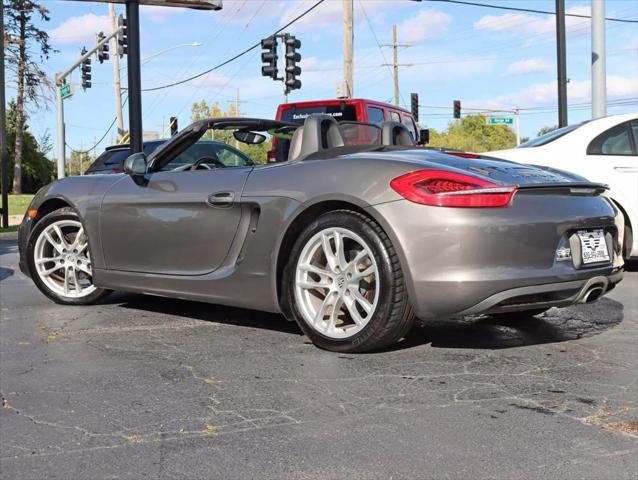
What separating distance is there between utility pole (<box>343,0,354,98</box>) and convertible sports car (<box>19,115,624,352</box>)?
18.7 m

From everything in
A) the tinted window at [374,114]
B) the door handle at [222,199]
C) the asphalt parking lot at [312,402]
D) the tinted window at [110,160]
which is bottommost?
the asphalt parking lot at [312,402]

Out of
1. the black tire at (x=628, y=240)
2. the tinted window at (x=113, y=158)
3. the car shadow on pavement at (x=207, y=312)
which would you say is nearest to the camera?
the car shadow on pavement at (x=207, y=312)

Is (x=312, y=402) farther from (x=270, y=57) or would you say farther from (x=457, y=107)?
(x=457, y=107)

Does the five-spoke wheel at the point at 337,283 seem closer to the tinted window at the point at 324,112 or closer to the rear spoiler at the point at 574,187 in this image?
the rear spoiler at the point at 574,187

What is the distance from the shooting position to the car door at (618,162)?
685 centimetres

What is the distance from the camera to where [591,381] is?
3.42 metres

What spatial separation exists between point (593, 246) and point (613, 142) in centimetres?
366

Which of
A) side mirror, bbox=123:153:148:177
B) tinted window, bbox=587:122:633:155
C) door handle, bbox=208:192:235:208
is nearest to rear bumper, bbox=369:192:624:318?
door handle, bbox=208:192:235:208

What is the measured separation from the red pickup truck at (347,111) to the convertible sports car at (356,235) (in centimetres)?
757

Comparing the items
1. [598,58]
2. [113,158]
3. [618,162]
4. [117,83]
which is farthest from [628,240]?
[117,83]

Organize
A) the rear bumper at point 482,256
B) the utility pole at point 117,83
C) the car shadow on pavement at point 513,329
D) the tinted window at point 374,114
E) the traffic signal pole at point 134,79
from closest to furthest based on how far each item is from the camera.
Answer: the rear bumper at point 482,256 < the car shadow on pavement at point 513,329 < the traffic signal pole at point 134,79 < the tinted window at point 374,114 < the utility pole at point 117,83

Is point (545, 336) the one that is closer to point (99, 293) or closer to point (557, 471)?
point (557, 471)

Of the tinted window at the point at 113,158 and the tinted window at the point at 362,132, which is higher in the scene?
the tinted window at the point at 113,158

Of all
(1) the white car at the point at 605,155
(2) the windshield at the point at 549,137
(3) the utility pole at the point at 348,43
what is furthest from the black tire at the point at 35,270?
(3) the utility pole at the point at 348,43
